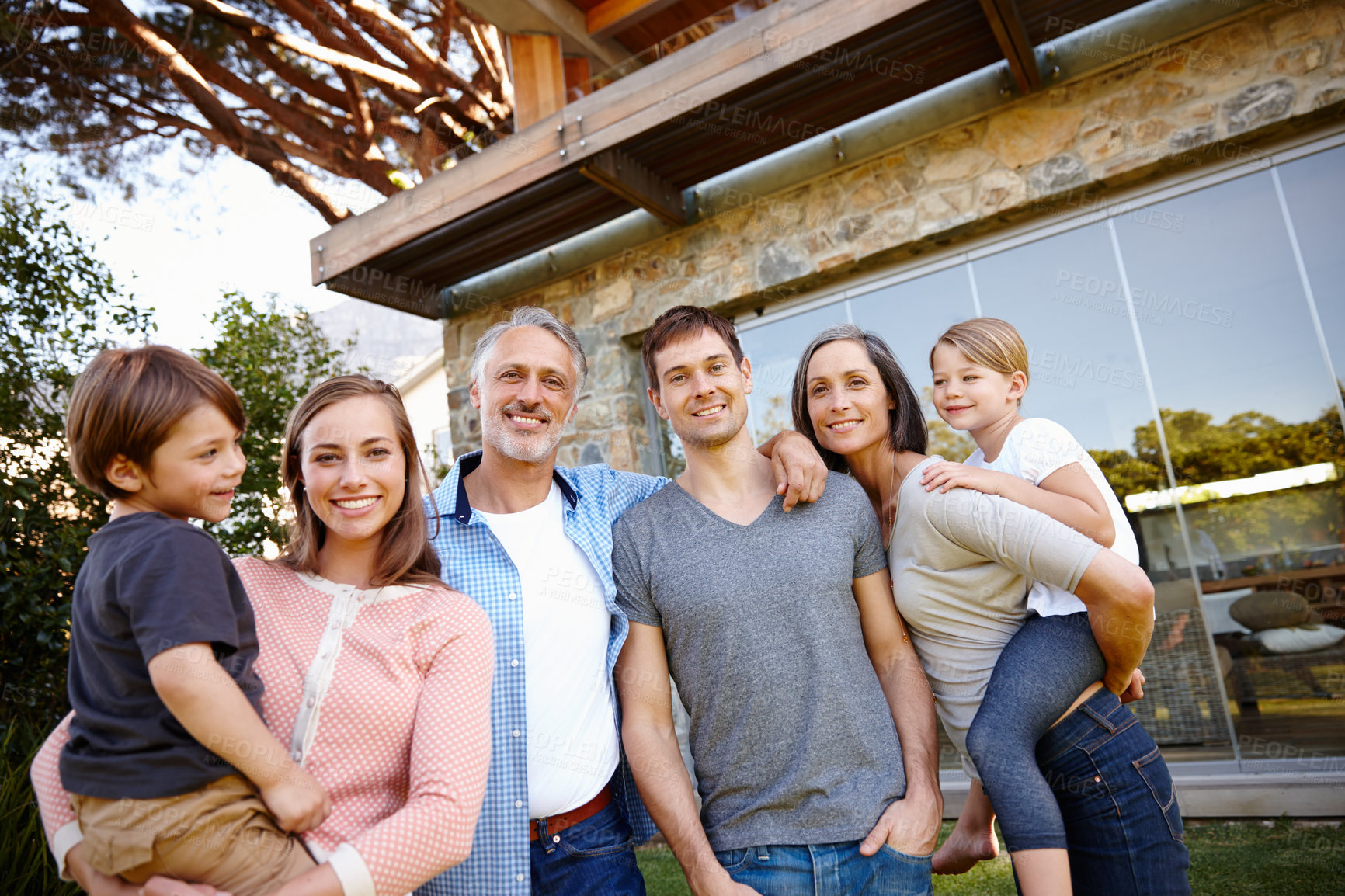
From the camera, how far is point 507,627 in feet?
6.16

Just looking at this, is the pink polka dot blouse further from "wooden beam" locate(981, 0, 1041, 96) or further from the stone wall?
the stone wall

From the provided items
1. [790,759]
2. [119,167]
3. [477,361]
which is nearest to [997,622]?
[790,759]

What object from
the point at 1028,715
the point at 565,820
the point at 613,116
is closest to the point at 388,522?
the point at 565,820

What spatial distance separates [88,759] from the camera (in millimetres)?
1265

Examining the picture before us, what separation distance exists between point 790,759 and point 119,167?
6896 mm

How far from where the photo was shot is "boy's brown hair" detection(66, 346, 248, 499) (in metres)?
1.43

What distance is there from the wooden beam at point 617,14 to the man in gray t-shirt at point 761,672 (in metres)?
3.41

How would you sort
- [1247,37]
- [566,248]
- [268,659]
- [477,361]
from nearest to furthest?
[268,659] < [477,361] < [1247,37] < [566,248]

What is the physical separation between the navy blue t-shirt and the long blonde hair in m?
1.89

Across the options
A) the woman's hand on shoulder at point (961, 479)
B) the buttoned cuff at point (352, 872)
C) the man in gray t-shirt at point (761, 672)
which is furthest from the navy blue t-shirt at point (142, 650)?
the woman's hand on shoulder at point (961, 479)

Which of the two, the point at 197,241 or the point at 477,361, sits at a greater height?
the point at 197,241

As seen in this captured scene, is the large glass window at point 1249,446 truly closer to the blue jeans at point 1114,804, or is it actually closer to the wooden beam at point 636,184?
the wooden beam at point 636,184

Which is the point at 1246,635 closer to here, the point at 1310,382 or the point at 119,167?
the point at 1310,382

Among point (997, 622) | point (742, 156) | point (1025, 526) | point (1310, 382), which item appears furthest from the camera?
point (742, 156)
